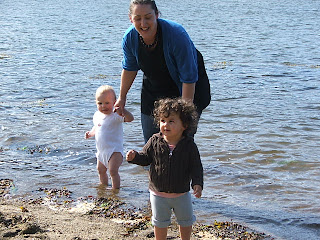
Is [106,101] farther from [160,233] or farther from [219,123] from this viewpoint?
[219,123]

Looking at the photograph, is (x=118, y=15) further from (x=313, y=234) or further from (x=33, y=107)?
(x=313, y=234)

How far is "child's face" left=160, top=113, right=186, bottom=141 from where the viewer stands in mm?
4082

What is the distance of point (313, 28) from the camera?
83.7 ft

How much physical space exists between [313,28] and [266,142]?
1853 centimetres

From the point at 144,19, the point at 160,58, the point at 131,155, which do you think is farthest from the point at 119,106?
the point at 131,155

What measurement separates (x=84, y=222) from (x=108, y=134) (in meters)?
1.28

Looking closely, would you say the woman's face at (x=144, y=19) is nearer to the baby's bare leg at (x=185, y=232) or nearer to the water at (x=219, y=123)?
the baby's bare leg at (x=185, y=232)

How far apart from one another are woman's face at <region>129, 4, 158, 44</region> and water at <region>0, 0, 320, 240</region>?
1.93m

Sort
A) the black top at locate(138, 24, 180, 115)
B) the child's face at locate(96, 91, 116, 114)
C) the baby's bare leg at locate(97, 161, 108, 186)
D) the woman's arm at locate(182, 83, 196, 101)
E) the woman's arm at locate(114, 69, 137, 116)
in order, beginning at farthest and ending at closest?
1. the baby's bare leg at locate(97, 161, 108, 186)
2. the child's face at locate(96, 91, 116, 114)
3. the woman's arm at locate(114, 69, 137, 116)
4. the black top at locate(138, 24, 180, 115)
5. the woman's arm at locate(182, 83, 196, 101)

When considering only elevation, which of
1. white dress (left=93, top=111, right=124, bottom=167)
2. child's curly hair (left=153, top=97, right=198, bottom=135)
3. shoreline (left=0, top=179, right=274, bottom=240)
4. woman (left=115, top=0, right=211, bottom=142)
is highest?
woman (left=115, top=0, right=211, bottom=142)

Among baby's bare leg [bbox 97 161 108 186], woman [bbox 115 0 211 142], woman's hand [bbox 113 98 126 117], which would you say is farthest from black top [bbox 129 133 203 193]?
baby's bare leg [bbox 97 161 108 186]

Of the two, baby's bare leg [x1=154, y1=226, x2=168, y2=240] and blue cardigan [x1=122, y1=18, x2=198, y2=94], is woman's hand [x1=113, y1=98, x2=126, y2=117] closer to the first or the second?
blue cardigan [x1=122, y1=18, x2=198, y2=94]

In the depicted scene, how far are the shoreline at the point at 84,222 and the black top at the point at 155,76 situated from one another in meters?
1.05

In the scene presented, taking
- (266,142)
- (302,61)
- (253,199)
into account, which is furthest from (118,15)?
(253,199)
